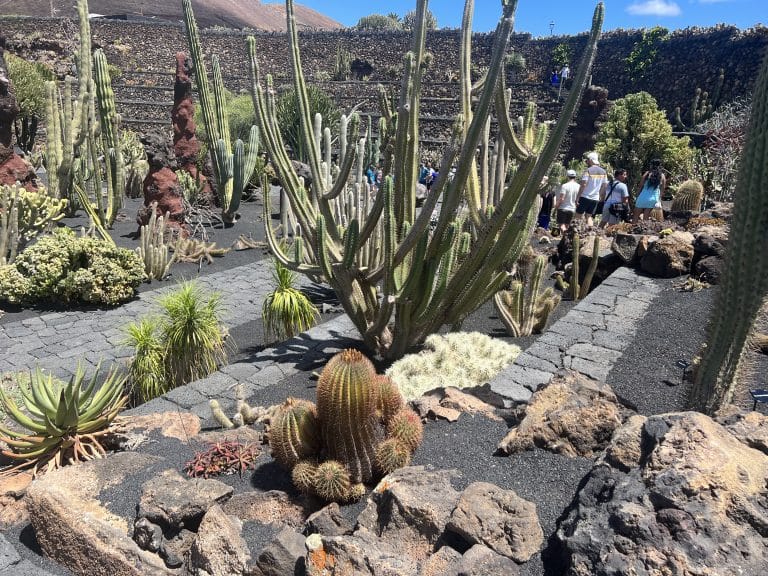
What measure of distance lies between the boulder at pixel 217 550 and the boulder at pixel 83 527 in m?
0.19

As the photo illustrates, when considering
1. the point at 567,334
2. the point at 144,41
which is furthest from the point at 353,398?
the point at 144,41

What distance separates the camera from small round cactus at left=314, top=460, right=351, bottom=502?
2.52m

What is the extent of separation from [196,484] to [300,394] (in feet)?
6.57

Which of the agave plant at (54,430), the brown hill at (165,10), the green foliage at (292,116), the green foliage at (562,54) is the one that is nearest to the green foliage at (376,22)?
the brown hill at (165,10)

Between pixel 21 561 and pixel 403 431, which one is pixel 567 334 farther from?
pixel 21 561

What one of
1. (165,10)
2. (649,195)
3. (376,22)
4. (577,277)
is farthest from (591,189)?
(165,10)

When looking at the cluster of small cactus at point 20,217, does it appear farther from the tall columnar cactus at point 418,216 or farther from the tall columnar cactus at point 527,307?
the tall columnar cactus at point 527,307

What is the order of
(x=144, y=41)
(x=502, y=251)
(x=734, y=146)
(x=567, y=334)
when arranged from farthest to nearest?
(x=144, y=41), (x=734, y=146), (x=567, y=334), (x=502, y=251)

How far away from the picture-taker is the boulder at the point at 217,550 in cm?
221

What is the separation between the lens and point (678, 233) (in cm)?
692

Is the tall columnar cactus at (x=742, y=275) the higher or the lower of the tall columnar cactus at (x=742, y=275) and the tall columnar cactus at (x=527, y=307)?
the higher

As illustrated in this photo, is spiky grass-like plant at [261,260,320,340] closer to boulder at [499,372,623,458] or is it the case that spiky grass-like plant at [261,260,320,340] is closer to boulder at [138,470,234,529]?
boulder at [138,470,234,529]

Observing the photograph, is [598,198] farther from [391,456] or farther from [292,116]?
[292,116]

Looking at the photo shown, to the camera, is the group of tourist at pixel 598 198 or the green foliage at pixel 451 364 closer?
the green foliage at pixel 451 364
